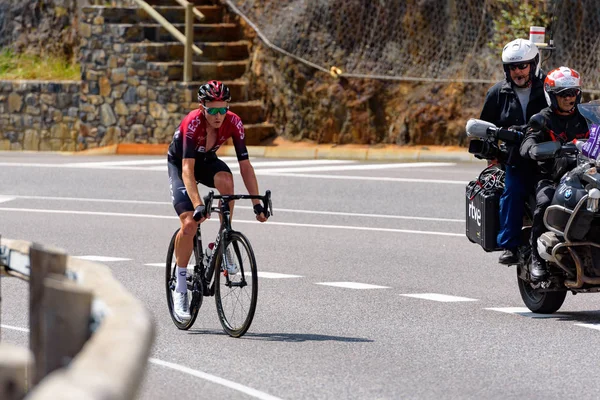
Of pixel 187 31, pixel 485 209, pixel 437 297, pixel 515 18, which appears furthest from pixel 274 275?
pixel 187 31

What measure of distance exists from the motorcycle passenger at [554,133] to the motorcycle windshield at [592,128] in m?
0.17

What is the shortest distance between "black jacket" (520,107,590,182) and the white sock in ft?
8.35

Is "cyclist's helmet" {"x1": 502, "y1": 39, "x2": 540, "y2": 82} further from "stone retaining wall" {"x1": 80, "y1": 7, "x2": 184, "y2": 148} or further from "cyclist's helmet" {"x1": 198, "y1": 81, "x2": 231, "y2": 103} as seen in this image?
"stone retaining wall" {"x1": 80, "y1": 7, "x2": 184, "y2": 148}

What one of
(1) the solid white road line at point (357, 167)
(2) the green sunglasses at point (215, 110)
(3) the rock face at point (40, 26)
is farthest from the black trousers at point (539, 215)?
(3) the rock face at point (40, 26)

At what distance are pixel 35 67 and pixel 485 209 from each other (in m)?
23.0

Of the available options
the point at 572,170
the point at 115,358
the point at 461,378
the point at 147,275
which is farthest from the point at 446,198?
the point at 115,358

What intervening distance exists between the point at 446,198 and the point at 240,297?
951 centimetres

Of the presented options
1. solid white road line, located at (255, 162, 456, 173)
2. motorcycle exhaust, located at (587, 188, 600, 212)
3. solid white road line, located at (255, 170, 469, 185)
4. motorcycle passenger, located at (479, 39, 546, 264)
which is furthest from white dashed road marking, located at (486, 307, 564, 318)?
solid white road line, located at (255, 162, 456, 173)

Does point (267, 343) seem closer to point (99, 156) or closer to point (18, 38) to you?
point (99, 156)

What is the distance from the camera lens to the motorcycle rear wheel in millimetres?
10539

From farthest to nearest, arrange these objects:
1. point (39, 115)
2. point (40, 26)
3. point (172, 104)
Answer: point (40, 26), point (39, 115), point (172, 104)

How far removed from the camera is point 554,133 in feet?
34.0

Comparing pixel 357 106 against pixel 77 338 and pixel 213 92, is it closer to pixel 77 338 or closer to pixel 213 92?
pixel 213 92

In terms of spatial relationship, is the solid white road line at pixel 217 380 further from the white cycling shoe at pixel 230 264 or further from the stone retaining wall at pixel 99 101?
the stone retaining wall at pixel 99 101
